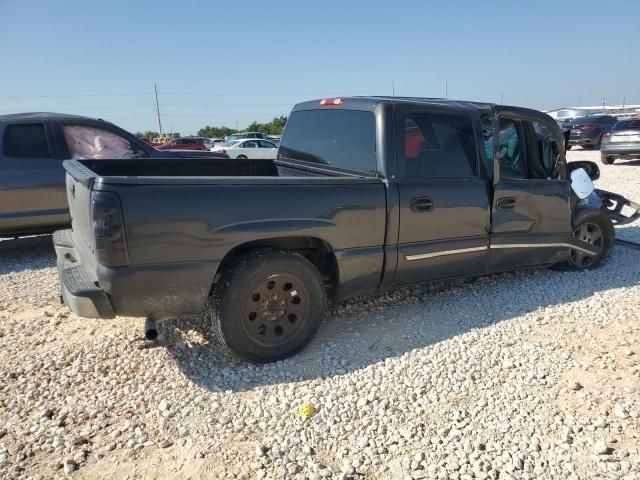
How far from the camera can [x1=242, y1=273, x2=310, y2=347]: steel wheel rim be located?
325 cm

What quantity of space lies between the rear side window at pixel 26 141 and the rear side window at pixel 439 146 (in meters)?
4.64

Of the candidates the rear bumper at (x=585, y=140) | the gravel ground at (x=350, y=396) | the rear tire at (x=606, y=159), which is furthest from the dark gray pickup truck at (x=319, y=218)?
the rear bumper at (x=585, y=140)

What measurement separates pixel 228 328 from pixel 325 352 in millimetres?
761

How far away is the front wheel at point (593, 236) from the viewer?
17.1 ft

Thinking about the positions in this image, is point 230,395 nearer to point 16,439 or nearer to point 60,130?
point 16,439

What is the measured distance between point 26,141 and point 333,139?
4.12m

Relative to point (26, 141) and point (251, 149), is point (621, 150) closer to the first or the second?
point (251, 149)

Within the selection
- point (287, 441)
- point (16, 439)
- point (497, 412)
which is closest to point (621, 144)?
point (497, 412)

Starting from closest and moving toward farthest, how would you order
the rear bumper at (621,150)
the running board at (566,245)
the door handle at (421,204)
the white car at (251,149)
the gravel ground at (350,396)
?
the gravel ground at (350,396) → the door handle at (421,204) → the running board at (566,245) → the rear bumper at (621,150) → the white car at (251,149)

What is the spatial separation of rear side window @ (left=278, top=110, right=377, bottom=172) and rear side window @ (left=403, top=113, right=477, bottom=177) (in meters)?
0.31

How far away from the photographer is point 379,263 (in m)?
3.65

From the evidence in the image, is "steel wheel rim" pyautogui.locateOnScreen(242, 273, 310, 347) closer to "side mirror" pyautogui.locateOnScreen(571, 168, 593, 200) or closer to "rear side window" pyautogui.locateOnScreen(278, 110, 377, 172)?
"rear side window" pyautogui.locateOnScreen(278, 110, 377, 172)

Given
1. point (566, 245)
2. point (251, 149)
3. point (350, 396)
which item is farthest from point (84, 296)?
point (251, 149)

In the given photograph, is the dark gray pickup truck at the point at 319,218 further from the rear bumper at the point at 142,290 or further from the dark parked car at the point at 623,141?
the dark parked car at the point at 623,141
